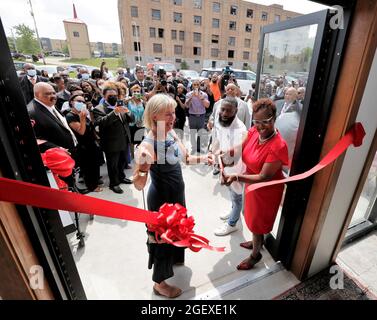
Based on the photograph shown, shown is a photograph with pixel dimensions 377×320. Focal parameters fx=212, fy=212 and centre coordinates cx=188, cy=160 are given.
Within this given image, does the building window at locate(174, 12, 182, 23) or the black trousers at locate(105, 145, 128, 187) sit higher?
the building window at locate(174, 12, 182, 23)

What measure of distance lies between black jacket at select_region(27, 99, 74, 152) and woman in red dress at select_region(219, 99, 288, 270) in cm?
201

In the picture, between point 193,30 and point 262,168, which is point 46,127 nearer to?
point 262,168

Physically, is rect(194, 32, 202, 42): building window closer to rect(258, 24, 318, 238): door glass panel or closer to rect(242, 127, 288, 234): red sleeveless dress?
rect(258, 24, 318, 238): door glass panel

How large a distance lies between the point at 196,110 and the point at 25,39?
138ft

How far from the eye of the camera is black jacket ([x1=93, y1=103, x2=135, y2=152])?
3.34 m

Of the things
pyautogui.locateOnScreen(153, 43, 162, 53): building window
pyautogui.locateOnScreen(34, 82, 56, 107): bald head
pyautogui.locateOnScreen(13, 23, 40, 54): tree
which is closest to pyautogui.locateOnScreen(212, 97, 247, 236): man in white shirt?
pyautogui.locateOnScreen(34, 82, 56, 107): bald head

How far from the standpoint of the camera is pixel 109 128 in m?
3.39

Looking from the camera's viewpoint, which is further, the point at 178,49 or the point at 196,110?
the point at 178,49

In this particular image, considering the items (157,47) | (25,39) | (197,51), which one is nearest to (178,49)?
(197,51)

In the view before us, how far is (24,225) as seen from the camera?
3.45ft
